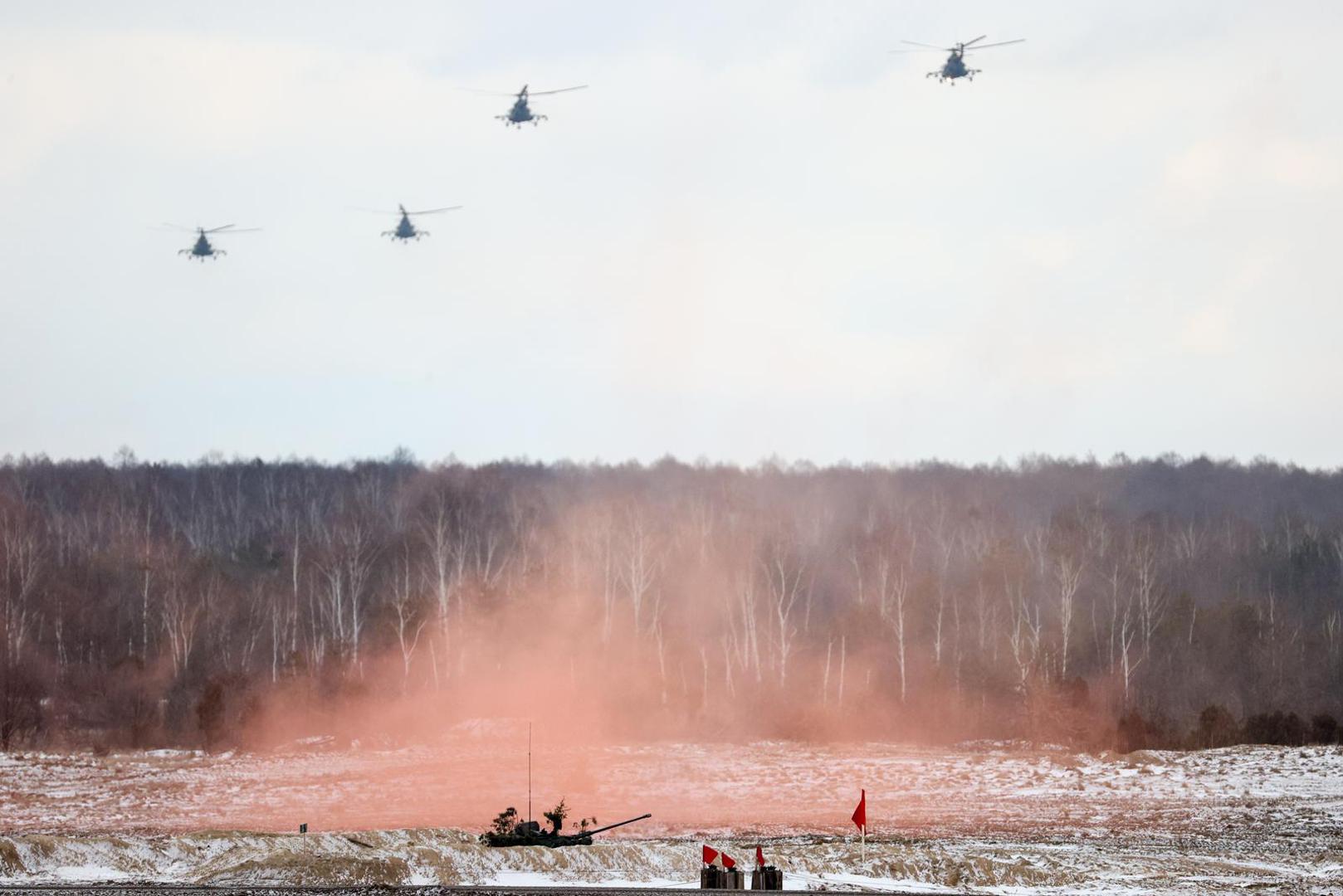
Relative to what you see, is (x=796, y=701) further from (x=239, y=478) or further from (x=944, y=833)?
(x=239, y=478)

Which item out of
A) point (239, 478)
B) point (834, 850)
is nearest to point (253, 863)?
point (834, 850)

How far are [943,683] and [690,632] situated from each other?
1719cm

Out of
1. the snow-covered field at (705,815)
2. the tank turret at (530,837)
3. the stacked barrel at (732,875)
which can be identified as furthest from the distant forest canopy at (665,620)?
the stacked barrel at (732,875)

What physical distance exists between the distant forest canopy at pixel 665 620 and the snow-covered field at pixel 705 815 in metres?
7.89

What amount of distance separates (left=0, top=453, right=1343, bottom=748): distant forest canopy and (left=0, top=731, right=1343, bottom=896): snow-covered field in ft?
25.9

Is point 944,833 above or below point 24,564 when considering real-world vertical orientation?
below

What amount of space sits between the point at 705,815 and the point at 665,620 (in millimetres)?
41851

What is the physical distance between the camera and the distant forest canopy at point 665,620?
82.6 metres

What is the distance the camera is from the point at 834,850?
138ft

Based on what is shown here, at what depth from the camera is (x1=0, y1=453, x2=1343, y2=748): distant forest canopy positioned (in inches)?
3253

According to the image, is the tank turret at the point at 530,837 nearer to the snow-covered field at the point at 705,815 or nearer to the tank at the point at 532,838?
the tank at the point at 532,838

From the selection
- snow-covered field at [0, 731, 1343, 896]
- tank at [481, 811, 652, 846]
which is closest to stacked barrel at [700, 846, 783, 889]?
snow-covered field at [0, 731, 1343, 896]

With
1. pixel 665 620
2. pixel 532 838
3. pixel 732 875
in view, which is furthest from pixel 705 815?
pixel 665 620

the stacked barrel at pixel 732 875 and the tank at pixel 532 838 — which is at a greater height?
the stacked barrel at pixel 732 875
